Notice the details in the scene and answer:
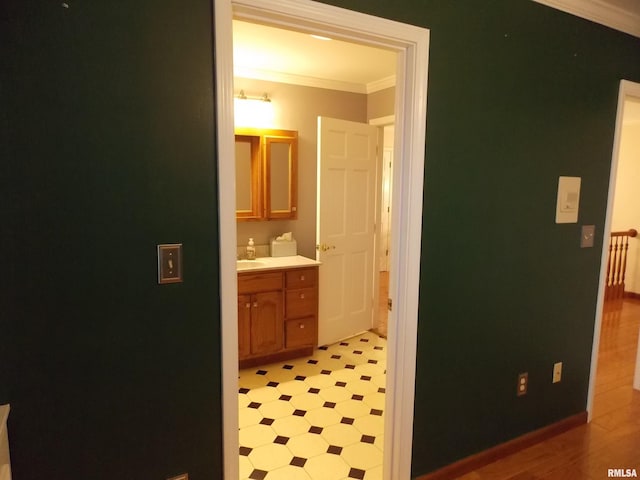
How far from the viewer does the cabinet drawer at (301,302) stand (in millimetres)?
3326

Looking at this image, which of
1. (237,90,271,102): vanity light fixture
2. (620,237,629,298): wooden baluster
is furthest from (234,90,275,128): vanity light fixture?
(620,237,629,298): wooden baluster

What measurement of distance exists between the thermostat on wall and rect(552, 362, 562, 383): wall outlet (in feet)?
2.86

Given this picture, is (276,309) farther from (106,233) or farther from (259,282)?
(106,233)

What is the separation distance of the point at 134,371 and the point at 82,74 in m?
0.96

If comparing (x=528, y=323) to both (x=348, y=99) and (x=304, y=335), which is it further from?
(x=348, y=99)

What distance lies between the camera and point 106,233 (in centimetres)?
124

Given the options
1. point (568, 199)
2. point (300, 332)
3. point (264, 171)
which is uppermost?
point (264, 171)

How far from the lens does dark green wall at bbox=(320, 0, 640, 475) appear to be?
5.92 feet

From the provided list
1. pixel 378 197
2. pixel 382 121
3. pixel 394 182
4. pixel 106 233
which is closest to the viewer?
pixel 106 233

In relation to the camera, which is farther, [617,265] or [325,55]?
[617,265]

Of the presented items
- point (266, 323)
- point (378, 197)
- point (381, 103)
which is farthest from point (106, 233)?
point (381, 103)

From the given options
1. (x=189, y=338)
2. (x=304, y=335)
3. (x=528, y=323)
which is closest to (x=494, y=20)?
(x=528, y=323)

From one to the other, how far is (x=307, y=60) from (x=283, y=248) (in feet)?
5.38

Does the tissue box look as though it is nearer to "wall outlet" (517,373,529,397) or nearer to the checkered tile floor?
the checkered tile floor
